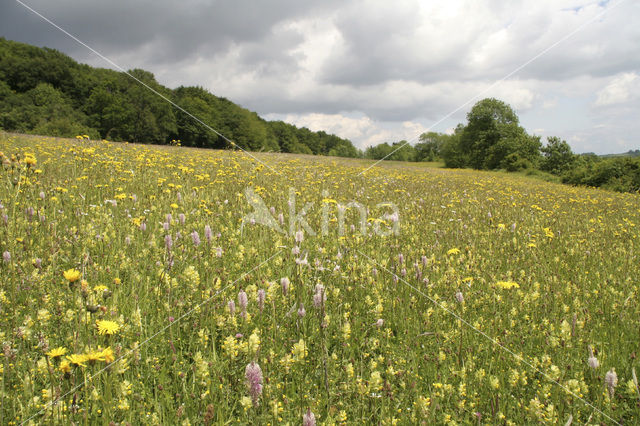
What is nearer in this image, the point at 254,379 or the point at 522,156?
the point at 254,379

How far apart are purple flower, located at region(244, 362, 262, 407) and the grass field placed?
0.02 meters

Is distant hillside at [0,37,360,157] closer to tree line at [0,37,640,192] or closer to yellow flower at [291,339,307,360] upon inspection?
tree line at [0,37,640,192]

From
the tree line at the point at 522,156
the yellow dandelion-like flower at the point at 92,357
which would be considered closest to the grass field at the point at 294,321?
the yellow dandelion-like flower at the point at 92,357

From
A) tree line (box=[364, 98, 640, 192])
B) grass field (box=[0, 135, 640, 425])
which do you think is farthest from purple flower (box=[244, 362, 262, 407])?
tree line (box=[364, 98, 640, 192])

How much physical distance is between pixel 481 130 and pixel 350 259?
49.8m

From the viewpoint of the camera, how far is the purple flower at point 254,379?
1.63 metres

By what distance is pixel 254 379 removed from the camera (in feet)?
5.36

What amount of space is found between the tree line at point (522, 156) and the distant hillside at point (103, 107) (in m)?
13.0

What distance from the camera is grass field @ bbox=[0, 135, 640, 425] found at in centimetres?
185

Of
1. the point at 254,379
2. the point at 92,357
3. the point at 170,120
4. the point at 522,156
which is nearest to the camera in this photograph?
the point at 92,357

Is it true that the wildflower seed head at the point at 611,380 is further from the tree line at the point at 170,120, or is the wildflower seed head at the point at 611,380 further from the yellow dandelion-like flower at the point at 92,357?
the tree line at the point at 170,120

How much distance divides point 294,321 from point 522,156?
150 ft

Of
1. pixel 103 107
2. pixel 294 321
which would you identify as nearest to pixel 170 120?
pixel 103 107

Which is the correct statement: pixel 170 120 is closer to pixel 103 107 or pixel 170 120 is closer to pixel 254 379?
pixel 103 107
